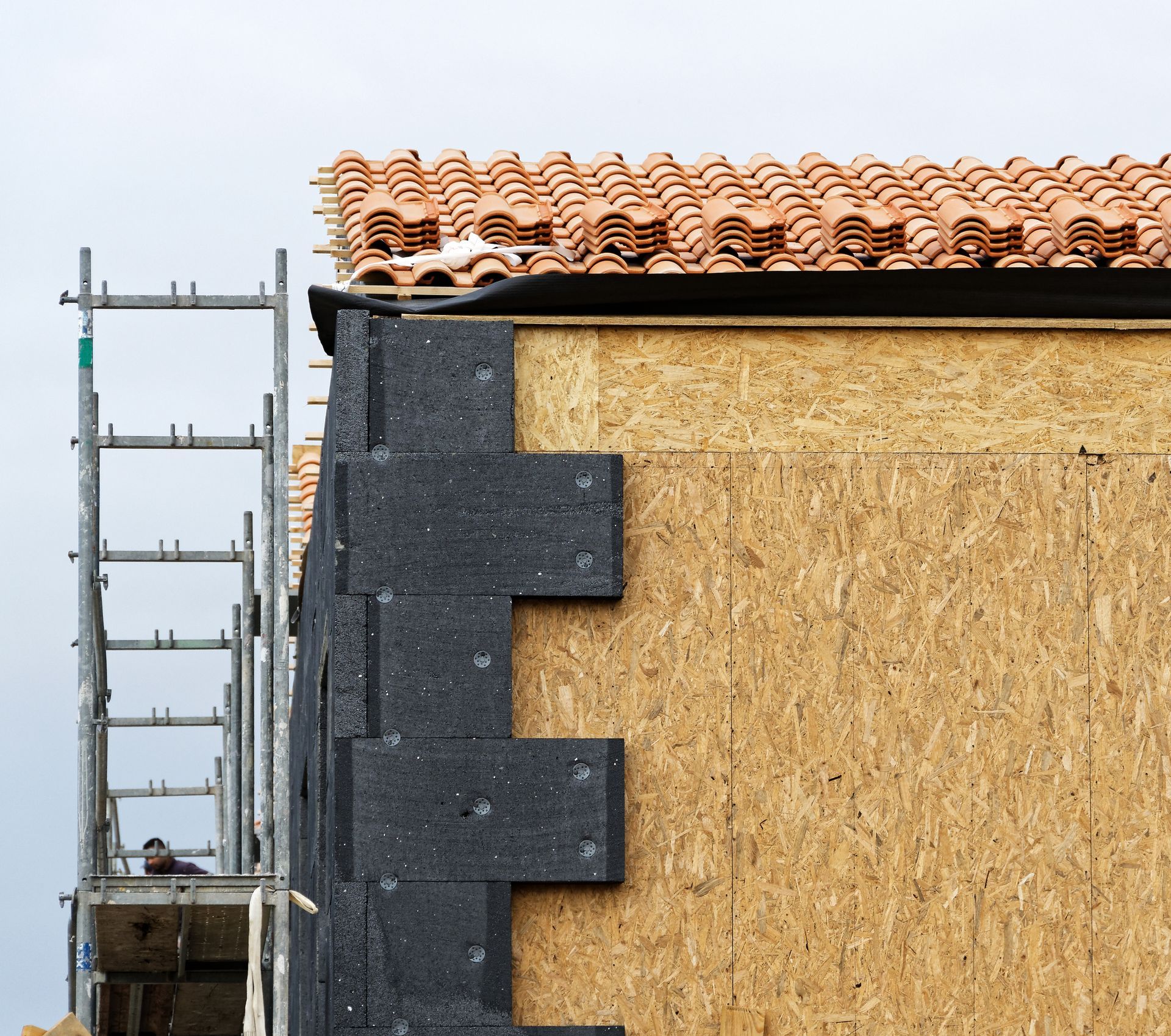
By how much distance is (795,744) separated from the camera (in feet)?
25.6

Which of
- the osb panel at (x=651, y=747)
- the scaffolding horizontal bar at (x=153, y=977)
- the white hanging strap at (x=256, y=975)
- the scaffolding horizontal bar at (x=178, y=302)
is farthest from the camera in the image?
the scaffolding horizontal bar at (x=153, y=977)

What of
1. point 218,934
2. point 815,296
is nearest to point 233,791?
point 218,934

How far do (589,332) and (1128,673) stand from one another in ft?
10.3

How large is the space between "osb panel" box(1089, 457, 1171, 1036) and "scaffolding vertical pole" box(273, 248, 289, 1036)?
4101 mm

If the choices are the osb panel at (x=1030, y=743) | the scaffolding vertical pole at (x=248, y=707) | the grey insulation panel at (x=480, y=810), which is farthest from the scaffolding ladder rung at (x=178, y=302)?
the osb panel at (x=1030, y=743)

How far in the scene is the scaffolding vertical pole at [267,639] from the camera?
9.46 metres

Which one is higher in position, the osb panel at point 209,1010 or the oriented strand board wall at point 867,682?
the oriented strand board wall at point 867,682

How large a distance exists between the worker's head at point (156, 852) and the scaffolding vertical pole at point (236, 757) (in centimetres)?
61

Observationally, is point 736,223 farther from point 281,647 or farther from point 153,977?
point 153,977

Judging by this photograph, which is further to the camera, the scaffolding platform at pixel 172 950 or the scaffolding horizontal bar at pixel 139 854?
the scaffolding horizontal bar at pixel 139 854

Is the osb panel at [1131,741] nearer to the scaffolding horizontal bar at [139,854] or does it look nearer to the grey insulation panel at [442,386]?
the grey insulation panel at [442,386]

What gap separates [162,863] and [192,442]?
17.3 feet

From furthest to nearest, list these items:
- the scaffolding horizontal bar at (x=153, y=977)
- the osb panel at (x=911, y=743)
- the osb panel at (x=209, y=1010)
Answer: the osb panel at (x=209, y=1010) → the scaffolding horizontal bar at (x=153, y=977) → the osb panel at (x=911, y=743)

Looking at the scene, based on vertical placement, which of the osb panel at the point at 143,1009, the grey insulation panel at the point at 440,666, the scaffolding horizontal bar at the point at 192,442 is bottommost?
the osb panel at the point at 143,1009
